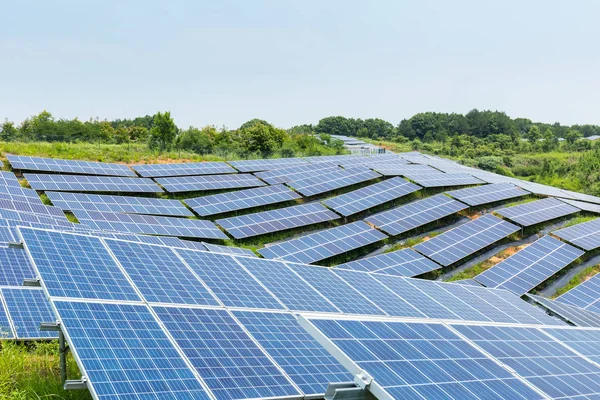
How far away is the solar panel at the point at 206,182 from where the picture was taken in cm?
4309

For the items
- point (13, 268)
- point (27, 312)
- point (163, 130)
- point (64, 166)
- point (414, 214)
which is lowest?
point (414, 214)

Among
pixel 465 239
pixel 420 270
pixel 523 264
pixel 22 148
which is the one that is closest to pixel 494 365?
pixel 420 270

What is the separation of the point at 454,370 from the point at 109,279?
785 centimetres

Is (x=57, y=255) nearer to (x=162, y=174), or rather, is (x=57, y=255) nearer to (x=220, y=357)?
(x=220, y=357)

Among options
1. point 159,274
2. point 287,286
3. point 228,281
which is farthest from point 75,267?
point 287,286

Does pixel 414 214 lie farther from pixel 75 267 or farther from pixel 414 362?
pixel 75 267

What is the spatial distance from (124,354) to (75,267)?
3762mm

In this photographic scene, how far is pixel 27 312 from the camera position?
15.8 metres

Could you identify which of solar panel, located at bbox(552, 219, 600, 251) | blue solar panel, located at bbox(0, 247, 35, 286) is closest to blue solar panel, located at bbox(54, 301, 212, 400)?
blue solar panel, located at bbox(0, 247, 35, 286)

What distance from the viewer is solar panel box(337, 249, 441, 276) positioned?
30625mm

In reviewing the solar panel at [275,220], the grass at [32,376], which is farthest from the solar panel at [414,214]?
the grass at [32,376]

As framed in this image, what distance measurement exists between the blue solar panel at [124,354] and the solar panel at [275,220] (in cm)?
2416

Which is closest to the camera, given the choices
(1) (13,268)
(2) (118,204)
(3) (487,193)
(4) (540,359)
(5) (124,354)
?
(5) (124,354)

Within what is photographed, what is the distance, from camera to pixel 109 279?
12.0 m
